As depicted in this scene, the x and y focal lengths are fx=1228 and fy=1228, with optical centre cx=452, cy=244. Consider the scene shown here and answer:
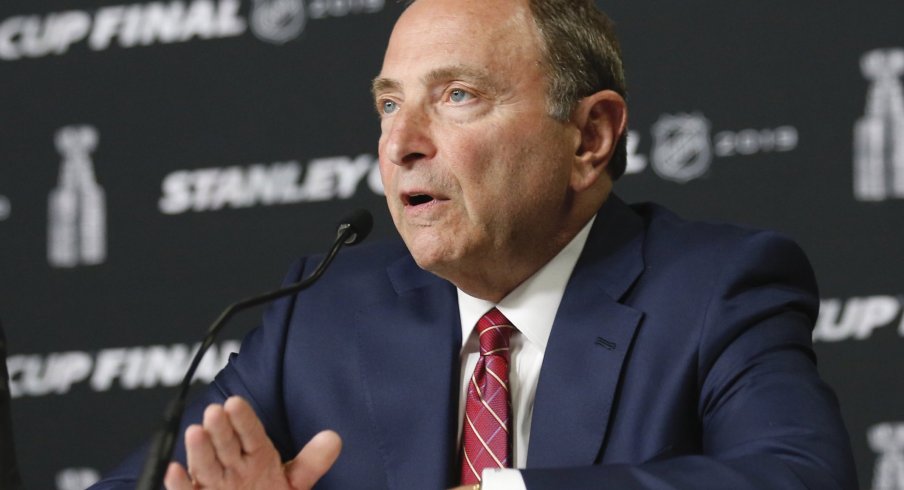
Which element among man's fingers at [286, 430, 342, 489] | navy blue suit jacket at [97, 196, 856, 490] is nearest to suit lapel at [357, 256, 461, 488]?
navy blue suit jacket at [97, 196, 856, 490]

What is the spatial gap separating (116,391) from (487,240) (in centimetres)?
152

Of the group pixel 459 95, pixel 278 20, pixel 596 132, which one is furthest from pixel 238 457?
pixel 278 20

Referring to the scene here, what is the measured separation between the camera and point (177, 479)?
1.59m

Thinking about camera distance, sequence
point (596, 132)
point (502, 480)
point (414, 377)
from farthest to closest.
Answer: point (596, 132) < point (414, 377) < point (502, 480)

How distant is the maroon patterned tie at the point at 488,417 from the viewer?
1.91m

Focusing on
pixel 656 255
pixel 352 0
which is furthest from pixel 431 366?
pixel 352 0

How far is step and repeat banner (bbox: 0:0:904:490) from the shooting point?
2.78 m

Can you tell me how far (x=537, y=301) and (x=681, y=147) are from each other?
95 centimetres

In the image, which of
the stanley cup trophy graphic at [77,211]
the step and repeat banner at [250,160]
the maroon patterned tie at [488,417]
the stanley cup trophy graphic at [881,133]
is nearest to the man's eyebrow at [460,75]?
the maroon patterned tie at [488,417]

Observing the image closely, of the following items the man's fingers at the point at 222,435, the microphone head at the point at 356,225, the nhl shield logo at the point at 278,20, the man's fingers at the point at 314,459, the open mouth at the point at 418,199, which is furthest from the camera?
the nhl shield logo at the point at 278,20

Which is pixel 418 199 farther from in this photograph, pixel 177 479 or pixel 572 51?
pixel 177 479

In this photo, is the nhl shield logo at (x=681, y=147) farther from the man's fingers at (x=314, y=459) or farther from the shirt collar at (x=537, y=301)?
the man's fingers at (x=314, y=459)

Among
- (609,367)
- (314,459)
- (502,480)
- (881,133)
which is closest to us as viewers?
(502,480)

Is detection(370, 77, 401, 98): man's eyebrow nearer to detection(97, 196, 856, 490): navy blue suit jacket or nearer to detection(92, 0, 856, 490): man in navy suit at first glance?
detection(92, 0, 856, 490): man in navy suit
